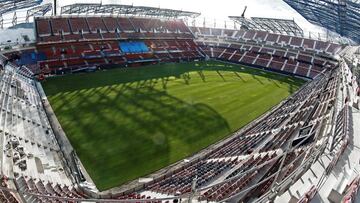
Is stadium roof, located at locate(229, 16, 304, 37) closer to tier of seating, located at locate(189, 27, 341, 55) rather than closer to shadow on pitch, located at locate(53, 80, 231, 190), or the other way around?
tier of seating, located at locate(189, 27, 341, 55)

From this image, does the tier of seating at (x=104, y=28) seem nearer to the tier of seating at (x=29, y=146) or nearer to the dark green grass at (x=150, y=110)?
the dark green grass at (x=150, y=110)

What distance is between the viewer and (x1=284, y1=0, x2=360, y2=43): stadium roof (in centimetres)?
5259

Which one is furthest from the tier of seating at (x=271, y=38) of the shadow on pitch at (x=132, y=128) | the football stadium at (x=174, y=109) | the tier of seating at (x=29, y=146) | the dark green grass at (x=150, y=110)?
the tier of seating at (x=29, y=146)

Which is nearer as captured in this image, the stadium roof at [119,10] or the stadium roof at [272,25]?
the stadium roof at [119,10]

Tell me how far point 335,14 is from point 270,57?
1319 cm

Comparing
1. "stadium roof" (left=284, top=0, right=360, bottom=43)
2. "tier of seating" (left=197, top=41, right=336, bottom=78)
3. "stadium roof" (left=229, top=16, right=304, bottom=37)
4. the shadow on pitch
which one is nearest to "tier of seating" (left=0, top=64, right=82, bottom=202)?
the shadow on pitch

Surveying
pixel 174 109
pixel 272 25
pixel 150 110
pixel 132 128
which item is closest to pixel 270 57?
pixel 272 25

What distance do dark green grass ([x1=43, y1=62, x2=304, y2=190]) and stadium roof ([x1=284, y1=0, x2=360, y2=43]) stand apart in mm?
13308

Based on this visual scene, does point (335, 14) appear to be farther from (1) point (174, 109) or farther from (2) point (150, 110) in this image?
(2) point (150, 110)

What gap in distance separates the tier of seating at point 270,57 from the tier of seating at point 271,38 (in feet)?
7.32

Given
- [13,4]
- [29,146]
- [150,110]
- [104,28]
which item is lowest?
[29,146]

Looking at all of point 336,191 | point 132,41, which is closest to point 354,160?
point 336,191

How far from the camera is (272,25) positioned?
Result: 76.1m

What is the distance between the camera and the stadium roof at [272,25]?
7444 centimetres
